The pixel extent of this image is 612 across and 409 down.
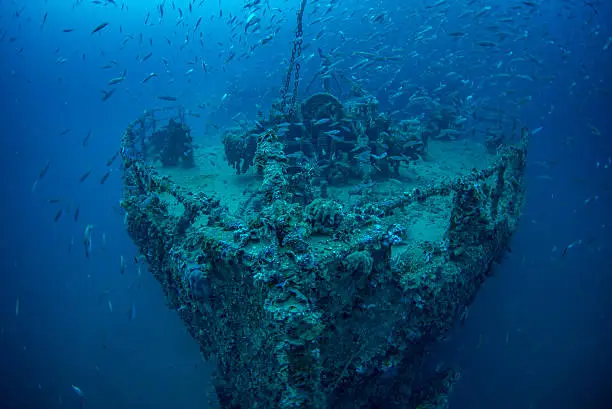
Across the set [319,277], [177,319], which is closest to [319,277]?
[319,277]

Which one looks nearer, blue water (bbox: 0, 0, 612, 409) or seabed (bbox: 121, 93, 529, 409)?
seabed (bbox: 121, 93, 529, 409)

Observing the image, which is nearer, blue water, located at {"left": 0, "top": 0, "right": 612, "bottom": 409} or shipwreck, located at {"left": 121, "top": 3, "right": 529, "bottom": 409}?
shipwreck, located at {"left": 121, "top": 3, "right": 529, "bottom": 409}

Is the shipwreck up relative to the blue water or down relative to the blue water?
up

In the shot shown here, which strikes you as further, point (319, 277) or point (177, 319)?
point (177, 319)

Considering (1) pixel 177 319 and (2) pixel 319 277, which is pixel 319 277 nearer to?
(2) pixel 319 277

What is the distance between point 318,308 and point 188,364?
7.71 m

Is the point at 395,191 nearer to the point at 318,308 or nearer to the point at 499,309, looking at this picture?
the point at 499,309

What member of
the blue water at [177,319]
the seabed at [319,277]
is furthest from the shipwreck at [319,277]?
the blue water at [177,319]

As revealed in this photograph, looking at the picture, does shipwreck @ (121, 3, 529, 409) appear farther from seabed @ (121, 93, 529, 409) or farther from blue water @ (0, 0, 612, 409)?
blue water @ (0, 0, 612, 409)

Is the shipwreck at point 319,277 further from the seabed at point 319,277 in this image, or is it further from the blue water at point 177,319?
the blue water at point 177,319

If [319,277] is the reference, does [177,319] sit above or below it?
below

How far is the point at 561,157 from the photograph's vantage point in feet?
67.8

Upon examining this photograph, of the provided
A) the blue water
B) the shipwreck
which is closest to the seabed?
the shipwreck

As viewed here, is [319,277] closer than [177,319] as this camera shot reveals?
Yes
